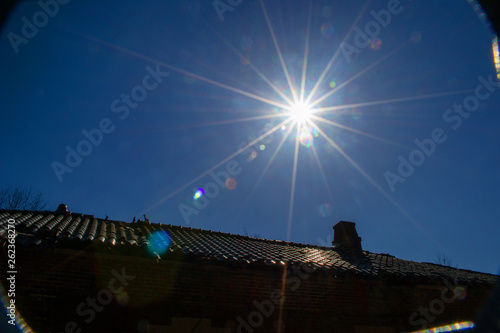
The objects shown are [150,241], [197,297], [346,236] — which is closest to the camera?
[197,297]

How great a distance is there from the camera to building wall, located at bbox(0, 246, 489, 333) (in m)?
5.61

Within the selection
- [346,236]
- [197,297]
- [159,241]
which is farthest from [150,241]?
[346,236]

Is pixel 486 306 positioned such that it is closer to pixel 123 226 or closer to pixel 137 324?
pixel 137 324

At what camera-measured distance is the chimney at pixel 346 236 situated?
12.8 m

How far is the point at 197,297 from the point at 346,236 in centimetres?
888

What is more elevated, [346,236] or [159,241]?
[346,236]

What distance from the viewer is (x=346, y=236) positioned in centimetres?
1309

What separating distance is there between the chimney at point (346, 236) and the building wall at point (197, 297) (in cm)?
471

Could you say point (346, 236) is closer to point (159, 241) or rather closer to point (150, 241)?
point (159, 241)

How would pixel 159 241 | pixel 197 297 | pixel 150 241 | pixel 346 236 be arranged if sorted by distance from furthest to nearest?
pixel 346 236 → pixel 159 241 → pixel 150 241 → pixel 197 297

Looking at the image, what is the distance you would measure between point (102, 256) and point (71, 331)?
1457mm

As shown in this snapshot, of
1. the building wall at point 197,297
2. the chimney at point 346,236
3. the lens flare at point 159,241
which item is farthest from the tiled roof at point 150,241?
the chimney at point 346,236

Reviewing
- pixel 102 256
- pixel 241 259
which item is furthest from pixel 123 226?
pixel 241 259

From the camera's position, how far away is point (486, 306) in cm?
57
